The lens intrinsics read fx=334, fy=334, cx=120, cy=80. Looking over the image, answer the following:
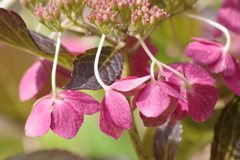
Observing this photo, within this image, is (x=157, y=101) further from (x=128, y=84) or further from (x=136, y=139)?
(x=136, y=139)

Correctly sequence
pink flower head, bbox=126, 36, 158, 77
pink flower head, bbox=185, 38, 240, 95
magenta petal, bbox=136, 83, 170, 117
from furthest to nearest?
pink flower head, bbox=126, 36, 158, 77
pink flower head, bbox=185, 38, 240, 95
magenta petal, bbox=136, 83, 170, 117

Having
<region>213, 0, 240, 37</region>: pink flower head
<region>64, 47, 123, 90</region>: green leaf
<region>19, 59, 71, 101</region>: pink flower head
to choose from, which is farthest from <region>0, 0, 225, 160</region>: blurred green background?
<region>64, 47, 123, 90</region>: green leaf

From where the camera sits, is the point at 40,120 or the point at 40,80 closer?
the point at 40,120

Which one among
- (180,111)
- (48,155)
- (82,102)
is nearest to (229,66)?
(180,111)

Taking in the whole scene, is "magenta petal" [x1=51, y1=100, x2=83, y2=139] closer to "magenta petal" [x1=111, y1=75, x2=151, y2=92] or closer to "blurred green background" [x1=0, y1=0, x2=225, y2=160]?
"magenta petal" [x1=111, y1=75, x2=151, y2=92]

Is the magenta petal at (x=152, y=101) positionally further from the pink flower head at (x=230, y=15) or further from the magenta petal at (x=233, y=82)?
the pink flower head at (x=230, y=15)

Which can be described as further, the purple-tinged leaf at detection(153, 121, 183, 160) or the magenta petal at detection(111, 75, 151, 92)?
the purple-tinged leaf at detection(153, 121, 183, 160)
